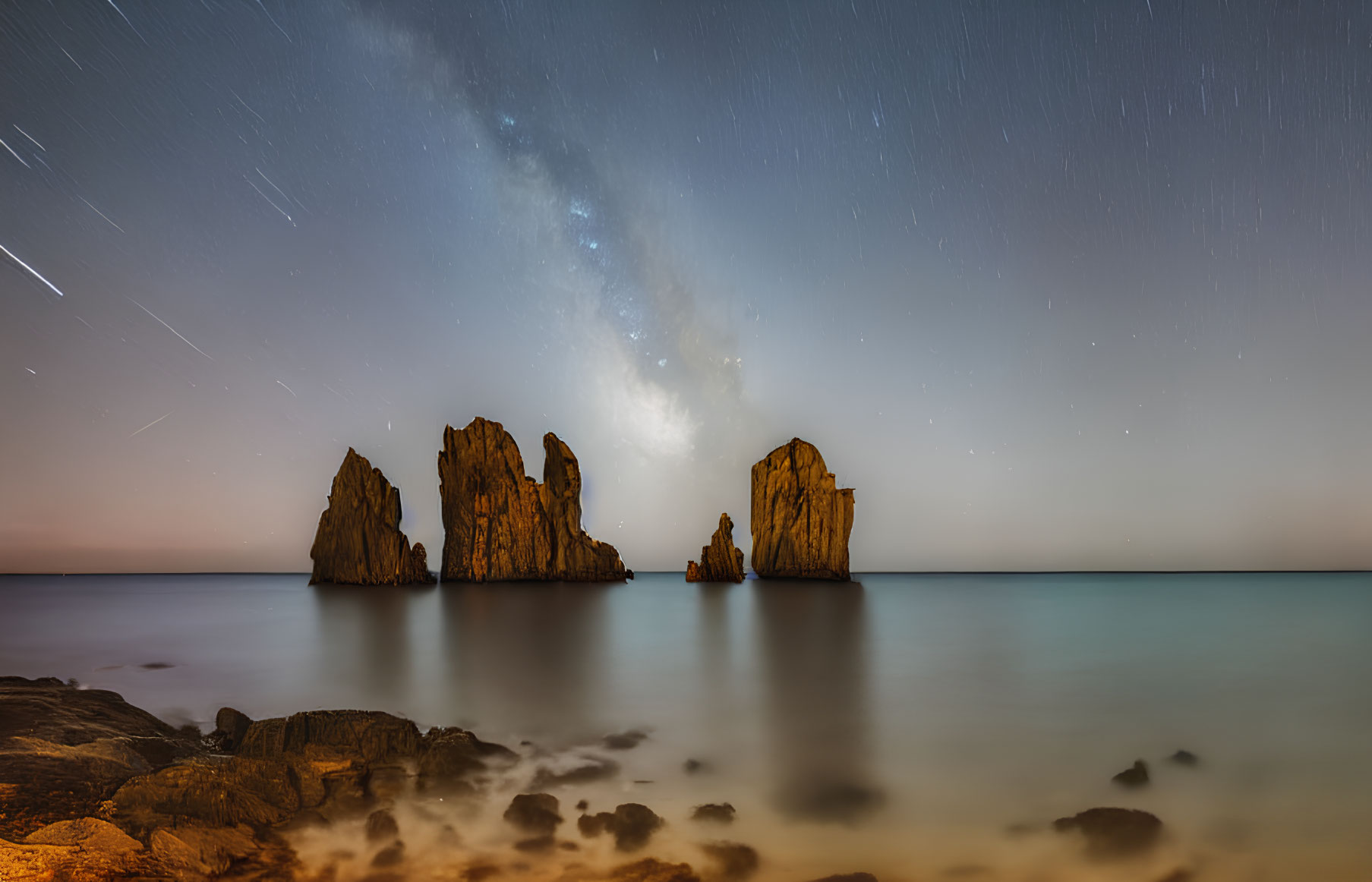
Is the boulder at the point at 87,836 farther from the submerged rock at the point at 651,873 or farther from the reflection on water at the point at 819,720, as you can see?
the reflection on water at the point at 819,720

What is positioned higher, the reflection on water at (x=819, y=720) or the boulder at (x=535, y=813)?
the boulder at (x=535, y=813)


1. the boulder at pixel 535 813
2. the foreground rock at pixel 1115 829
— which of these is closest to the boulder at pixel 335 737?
the boulder at pixel 535 813

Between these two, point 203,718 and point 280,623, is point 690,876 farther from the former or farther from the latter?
point 280,623

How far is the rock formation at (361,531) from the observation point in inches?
2507

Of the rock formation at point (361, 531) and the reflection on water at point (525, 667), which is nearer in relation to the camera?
the reflection on water at point (525, 667)

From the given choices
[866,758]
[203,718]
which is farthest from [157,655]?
[866,758]

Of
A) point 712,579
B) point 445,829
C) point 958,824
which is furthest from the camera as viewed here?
point 712,579

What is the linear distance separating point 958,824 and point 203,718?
9595 millimetres

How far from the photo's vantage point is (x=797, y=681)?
1278cm

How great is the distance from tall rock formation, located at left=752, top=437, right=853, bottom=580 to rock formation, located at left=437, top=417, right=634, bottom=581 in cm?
2097

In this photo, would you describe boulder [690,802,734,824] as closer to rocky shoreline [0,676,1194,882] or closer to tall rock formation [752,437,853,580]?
rocky shoreline [0,676,1194,882]

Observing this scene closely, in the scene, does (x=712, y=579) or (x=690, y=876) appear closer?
(x=690, y=876)

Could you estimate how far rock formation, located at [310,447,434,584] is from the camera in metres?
63.7

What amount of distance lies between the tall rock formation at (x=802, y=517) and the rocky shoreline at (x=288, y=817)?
5876cm
